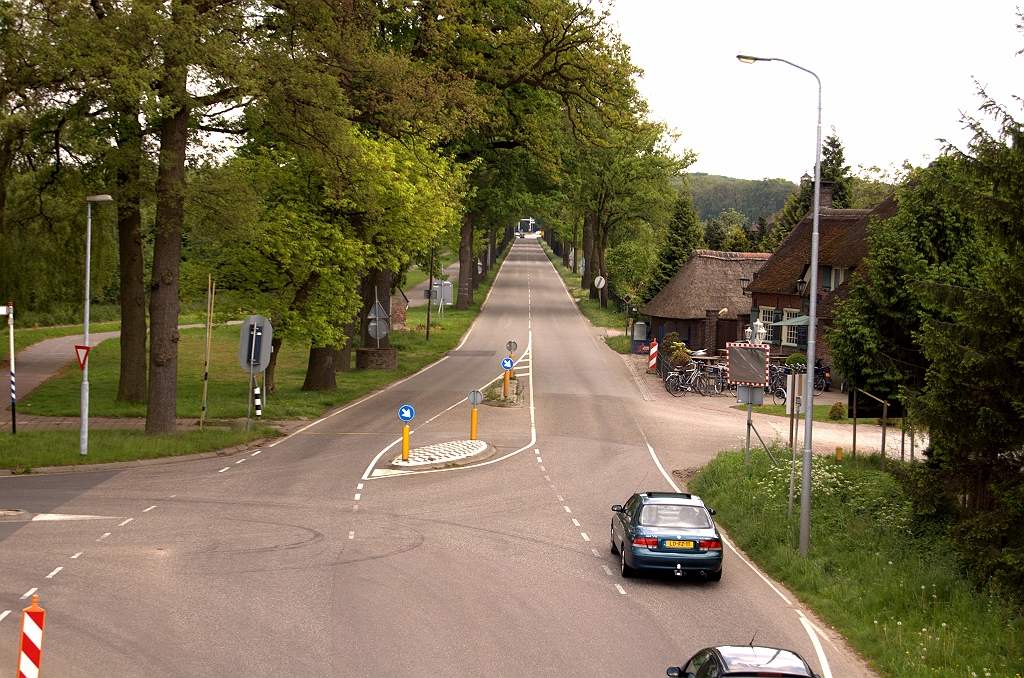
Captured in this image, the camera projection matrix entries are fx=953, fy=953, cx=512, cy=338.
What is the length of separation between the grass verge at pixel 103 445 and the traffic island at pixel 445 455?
524cm

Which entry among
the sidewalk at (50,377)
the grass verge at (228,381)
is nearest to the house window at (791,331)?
the grass verge at (228,381)

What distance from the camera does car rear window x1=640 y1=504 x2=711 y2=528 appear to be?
53.8 ft

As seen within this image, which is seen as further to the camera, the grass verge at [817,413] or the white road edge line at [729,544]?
the grass verge at [817,413]

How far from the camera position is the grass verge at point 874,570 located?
12500mm

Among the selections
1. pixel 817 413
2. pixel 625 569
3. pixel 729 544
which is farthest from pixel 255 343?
pixel 817 413

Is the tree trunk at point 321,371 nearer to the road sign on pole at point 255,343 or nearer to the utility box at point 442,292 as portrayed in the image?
the road sign on pole at point 255,343

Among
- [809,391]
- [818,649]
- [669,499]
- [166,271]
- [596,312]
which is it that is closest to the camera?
[818,649]

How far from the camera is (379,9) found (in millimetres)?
28422

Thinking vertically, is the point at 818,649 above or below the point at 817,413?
below

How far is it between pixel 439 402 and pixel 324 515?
17.7m

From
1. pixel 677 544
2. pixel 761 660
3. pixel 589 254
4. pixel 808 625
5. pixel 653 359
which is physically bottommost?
pixel 808 625

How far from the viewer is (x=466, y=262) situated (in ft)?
229

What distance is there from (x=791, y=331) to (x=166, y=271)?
108ft

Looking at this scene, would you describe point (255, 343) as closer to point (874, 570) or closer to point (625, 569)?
point (625, 569)
